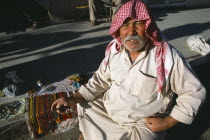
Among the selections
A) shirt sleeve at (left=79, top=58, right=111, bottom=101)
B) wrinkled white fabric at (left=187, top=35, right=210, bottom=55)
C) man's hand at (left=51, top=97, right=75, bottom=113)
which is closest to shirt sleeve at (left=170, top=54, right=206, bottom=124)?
shirt sleeve at (left=79, top=58, right=111, bottom=101)

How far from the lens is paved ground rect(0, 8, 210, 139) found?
3852 millimetres

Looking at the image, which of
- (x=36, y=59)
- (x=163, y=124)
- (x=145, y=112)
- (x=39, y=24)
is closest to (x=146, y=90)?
(x=145, y=112)

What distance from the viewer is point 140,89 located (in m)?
1.92

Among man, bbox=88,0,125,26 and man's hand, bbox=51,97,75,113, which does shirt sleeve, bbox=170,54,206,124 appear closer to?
man's hand, bbox=51,97,75,113

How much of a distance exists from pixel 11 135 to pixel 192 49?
14.2ft

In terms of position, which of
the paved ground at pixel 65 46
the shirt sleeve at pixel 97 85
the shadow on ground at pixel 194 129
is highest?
the shirt sleeve at pixel 97 85

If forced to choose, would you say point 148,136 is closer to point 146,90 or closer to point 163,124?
point 163,124

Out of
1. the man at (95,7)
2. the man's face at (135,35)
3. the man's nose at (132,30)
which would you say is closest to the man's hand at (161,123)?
the man's face at (135,35)

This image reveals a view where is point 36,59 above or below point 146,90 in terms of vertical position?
below

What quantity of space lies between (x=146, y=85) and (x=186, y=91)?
1.26ft

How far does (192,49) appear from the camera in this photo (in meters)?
4.54

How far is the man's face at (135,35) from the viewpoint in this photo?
1879 mm

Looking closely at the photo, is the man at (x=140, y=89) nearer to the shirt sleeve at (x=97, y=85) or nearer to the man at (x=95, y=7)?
the shirt sleeve at (x=97, y=85)

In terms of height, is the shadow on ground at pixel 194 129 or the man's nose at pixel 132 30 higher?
the man's nose at pixel 132 30
